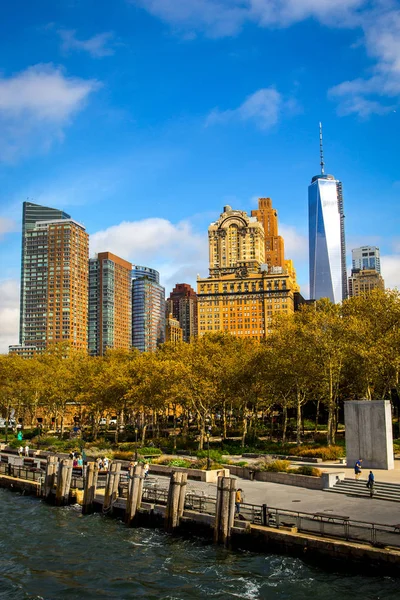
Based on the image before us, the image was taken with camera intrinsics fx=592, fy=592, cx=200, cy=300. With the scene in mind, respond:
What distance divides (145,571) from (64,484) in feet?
51.6

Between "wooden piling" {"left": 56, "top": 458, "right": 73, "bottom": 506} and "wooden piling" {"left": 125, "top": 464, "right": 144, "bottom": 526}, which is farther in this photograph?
"wooden piling" {"left": 56, "top": 458, "right": 73, "bottom": 506}

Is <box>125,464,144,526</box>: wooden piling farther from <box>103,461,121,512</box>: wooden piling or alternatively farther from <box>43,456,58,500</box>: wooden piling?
<box>43,456,58,500</box>: wooden piling

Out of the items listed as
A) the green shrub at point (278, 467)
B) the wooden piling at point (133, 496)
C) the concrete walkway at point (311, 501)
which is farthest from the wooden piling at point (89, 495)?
the green shrub at point (278, 467)

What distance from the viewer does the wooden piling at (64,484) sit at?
139ft

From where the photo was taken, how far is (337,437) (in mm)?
75250

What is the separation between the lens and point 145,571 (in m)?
28.3

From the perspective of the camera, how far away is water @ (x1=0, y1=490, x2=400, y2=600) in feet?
82.5

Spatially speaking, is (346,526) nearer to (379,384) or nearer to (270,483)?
(270,483)

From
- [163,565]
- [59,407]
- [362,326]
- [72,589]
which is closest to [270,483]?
[163,565]

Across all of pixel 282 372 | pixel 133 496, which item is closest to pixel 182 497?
pixel 133 496

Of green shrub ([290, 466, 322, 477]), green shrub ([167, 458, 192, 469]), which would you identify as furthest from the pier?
green shrub ([290, 466, 322, 477])

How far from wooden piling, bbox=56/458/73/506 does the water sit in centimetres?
613

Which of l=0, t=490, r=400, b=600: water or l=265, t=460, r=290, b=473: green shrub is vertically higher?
l=265, t=460, r=290, b=473: green shrub

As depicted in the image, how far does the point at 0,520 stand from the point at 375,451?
27710mm
